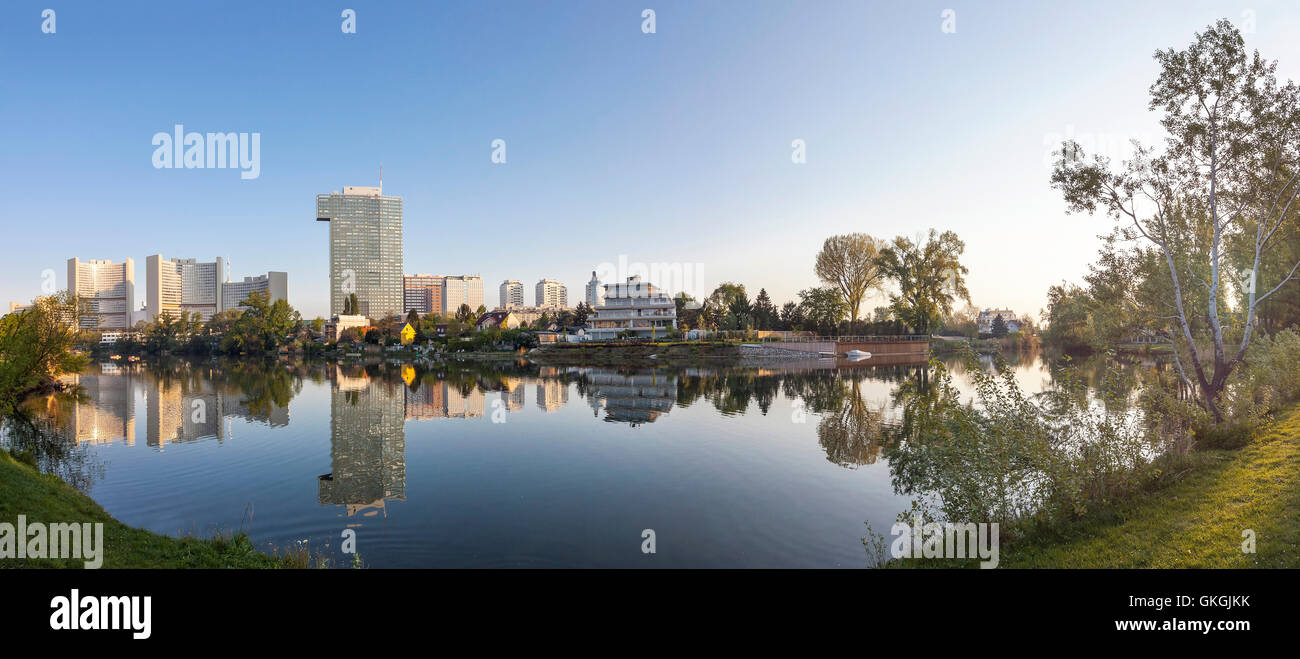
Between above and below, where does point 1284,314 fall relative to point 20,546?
above

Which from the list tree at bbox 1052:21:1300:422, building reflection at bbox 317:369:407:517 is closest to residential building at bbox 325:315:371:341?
building reflection at bbox 317:369:407:517

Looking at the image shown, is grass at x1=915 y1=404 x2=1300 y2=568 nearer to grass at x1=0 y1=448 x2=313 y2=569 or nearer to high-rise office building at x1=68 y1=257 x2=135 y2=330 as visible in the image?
grass at x1=0 y1=448 x2=313 y2=569

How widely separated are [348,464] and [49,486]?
6687 millimetres

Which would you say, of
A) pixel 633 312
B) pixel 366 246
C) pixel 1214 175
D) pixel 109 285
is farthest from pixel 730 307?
pixel 109 285

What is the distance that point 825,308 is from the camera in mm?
79000

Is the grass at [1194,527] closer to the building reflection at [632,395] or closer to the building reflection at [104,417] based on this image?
the building reflection at [632,395]

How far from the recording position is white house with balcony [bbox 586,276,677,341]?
93.6m

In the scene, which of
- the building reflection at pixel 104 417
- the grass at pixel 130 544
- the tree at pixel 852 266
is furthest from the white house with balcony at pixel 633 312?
the grass at pixel 130 544

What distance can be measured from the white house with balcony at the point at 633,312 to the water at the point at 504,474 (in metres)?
61.7

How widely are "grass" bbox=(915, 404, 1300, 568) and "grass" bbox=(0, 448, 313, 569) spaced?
11.4m
